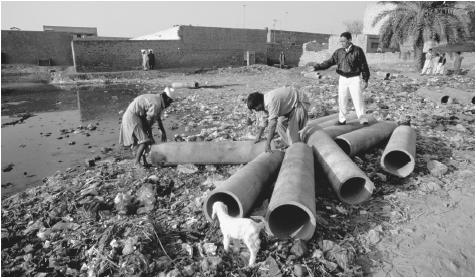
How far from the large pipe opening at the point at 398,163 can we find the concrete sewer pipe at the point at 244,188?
1569mm

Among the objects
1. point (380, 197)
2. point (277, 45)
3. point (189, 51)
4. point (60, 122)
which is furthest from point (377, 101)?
point (277, 45)

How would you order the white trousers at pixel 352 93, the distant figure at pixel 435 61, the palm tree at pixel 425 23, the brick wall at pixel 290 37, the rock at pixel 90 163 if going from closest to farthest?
the white trousers at pixel 352 93 < the rock at pixel 90 163 < the palm tree at pixel 425 23 < the distant figure at pixel 435 61 < the brick wall at pixel 290 37

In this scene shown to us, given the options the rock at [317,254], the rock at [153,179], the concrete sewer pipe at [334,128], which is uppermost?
the concrete sewer pipe at [334,128]

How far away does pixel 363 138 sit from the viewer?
466cm

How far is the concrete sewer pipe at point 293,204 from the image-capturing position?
2.82 metres

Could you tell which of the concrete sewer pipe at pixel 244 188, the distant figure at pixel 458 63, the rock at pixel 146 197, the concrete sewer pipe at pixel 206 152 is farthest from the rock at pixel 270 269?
the distant figure at pixel 458 63

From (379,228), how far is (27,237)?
3.56 m

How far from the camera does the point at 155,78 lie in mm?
18969

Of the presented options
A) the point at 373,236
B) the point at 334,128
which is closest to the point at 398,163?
the point at 334,128

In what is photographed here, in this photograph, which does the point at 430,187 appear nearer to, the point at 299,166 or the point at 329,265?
the point at 299,166

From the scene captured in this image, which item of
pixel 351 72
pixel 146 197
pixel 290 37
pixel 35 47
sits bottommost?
pixel 146 197

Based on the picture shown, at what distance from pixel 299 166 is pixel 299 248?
949 millimetres

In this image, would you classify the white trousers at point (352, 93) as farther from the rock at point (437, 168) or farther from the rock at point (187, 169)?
the rock at point (187, 169)

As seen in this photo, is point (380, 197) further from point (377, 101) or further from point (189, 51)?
point (189, 51)
